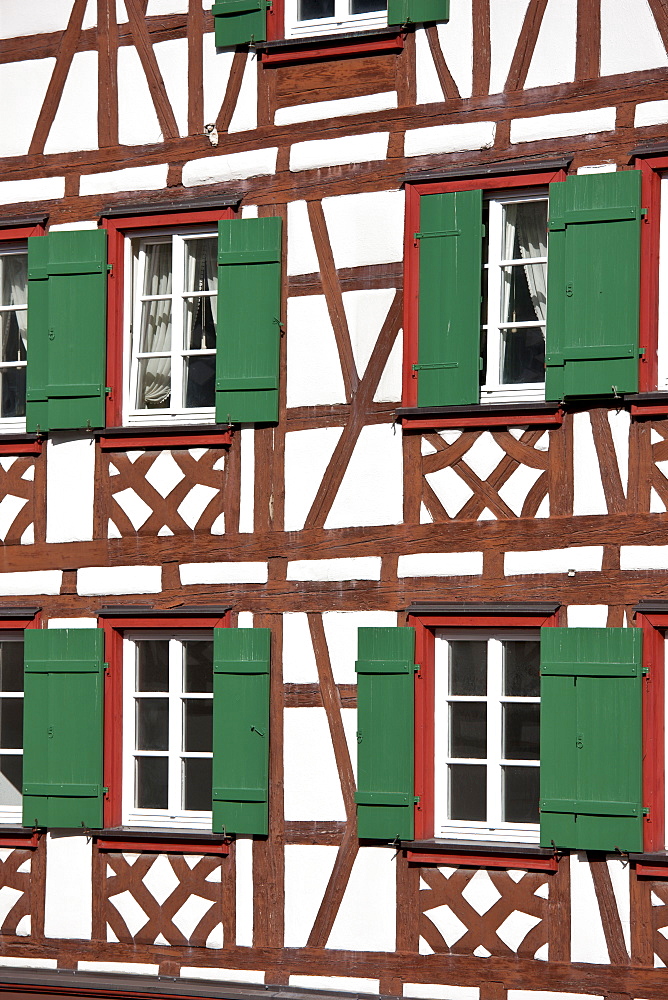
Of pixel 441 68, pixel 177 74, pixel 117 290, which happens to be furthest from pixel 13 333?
pixel 441 68

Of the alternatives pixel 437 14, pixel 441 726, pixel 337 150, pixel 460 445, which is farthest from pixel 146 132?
pixel 441 726

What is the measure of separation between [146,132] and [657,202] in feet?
12.3

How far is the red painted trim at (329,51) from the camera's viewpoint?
1094cm

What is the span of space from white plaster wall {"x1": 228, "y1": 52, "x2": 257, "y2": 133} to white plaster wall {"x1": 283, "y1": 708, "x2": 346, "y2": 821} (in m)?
4.12

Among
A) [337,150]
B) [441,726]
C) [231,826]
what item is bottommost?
[231,826]

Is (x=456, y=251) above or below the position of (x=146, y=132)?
below

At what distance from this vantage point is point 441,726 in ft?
35.1

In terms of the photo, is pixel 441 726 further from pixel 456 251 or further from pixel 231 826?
pixel 456 251

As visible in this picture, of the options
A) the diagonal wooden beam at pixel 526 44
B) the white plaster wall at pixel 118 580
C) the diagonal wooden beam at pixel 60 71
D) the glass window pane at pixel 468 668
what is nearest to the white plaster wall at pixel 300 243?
the diagonal wooden beam at pixel 526 44

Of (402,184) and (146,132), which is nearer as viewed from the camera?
(402,184)

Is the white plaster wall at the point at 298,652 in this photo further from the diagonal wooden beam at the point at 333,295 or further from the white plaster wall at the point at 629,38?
the white plaster wall at the point at 629,38

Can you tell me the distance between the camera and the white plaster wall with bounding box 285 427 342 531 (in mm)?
10953

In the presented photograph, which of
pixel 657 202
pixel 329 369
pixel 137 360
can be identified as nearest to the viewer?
pixel 657 202

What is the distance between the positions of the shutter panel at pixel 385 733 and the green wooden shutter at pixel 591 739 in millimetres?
894
